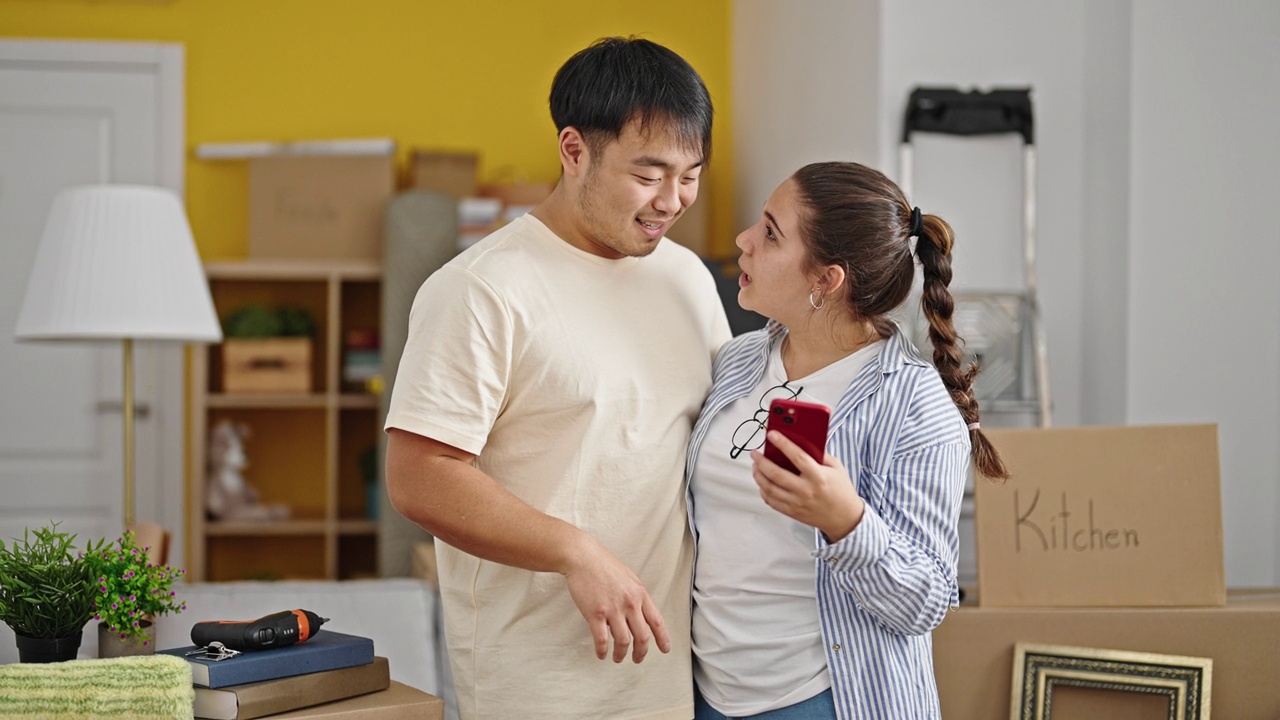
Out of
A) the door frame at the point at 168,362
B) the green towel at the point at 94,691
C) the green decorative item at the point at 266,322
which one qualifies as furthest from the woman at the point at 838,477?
the door frame at the point at 168,362

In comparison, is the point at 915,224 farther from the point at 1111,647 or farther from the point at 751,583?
the point at 1111,647

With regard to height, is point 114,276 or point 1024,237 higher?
point 1024,237

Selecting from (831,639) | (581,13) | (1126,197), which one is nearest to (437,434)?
(831,639)

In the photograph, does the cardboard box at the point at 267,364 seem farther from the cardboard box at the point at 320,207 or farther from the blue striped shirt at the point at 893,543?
the blue striped shirt at the point at 893,543

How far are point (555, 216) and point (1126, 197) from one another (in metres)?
1.79

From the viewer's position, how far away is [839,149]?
3301 millimetres

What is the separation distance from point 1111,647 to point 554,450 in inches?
50.4

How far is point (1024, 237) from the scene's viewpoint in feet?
9.68

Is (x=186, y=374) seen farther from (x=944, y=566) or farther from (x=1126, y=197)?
(x=944, y=566)

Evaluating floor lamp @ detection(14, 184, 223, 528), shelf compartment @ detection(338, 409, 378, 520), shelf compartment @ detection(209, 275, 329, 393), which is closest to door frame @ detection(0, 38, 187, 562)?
shelf compartment @ detection(209, 275, 329, 393)

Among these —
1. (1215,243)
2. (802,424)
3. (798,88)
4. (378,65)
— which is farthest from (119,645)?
(378,65)

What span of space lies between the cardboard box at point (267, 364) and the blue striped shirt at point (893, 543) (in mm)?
3135

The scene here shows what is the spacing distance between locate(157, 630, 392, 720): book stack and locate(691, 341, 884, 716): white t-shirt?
Answer: 0.41 m

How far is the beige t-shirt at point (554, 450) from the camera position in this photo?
1.37 m
